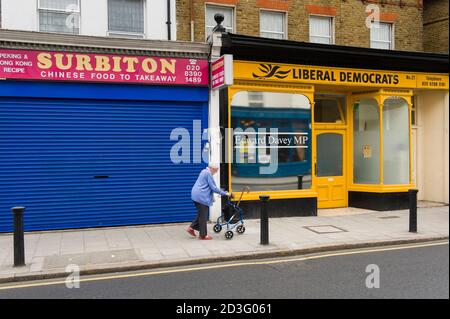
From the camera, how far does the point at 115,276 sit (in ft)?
22.4

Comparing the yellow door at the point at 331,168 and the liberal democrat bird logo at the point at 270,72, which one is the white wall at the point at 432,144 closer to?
the yellow door at the point at 331,168

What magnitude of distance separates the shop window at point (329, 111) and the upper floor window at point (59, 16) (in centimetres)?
721

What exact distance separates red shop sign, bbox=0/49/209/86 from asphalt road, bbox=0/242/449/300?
5.22 meters

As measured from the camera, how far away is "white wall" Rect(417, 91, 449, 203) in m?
14.2

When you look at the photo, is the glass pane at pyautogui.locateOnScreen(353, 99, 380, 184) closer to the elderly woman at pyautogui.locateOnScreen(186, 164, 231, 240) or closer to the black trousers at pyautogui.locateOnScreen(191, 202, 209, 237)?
the elderly woman at pyautogui.locateOnScreen(186, 164, 231, 240)

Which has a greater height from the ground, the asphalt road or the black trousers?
the black trousers

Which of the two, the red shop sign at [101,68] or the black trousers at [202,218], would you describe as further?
the red shop sign at [101,68]

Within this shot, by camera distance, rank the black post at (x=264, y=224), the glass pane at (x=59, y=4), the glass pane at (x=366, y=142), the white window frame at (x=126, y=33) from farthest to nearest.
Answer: the glass pane at (x=366, y=142) < the white window frame at (x=126, y=33) < the glass pane at (x=59, y=4) < the black post at (x=264, y=224)

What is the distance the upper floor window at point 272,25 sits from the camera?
13.6 metres

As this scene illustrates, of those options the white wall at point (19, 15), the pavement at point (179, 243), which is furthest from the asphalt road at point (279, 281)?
the white wall at point (19, 15)

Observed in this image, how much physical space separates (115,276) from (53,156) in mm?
4506

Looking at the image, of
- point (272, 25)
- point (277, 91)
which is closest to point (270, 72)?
point (277, 91)

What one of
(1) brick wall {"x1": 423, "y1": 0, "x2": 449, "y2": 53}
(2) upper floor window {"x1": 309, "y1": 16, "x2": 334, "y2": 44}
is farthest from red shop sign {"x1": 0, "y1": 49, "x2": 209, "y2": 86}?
(1) brick wall {"x1": 423, "y1": 0, "x2": 449, "y2": 53}

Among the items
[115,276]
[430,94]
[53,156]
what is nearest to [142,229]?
[53,156]
